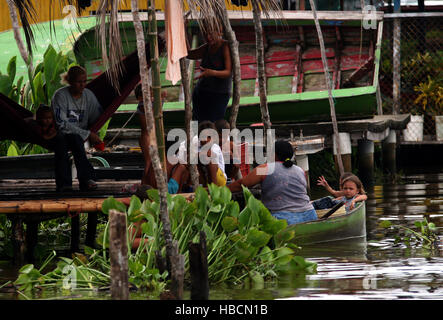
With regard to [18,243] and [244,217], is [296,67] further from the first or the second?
[244,217]

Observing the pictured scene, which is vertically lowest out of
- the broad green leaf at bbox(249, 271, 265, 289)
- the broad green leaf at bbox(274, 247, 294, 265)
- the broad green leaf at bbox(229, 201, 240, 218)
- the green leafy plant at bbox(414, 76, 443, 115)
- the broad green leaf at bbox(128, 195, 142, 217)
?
the broad green leaf at bbox(249, 271, 265, 289)

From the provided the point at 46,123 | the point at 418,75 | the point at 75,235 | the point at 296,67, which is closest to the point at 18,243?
the point at 75,235

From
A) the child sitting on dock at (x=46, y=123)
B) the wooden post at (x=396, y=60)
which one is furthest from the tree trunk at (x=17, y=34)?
the wooden post at (x=396, y=60)

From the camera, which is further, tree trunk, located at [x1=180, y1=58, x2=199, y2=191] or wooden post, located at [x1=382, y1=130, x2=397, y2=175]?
wooden post, located at [x1=382, y1=130, x2=397, y2=175]

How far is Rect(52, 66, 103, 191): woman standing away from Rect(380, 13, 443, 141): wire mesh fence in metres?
9.15

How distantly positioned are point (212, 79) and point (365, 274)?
3526 millimetres

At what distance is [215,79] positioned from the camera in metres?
9.73

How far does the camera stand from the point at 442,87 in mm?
17156

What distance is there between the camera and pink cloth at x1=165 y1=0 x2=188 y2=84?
6676 millimetres

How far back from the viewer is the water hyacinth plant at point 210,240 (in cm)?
618

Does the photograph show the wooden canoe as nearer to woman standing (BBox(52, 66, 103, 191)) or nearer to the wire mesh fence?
the wire mesh fence

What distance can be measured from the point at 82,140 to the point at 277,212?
1.96 m

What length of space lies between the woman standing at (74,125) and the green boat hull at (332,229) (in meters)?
2.00

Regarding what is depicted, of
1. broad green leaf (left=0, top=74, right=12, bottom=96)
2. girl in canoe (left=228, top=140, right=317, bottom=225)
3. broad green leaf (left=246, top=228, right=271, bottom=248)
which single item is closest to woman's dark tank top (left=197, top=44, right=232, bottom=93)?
girl in canoe (left=228, top=140, right=317, bottom=225)
